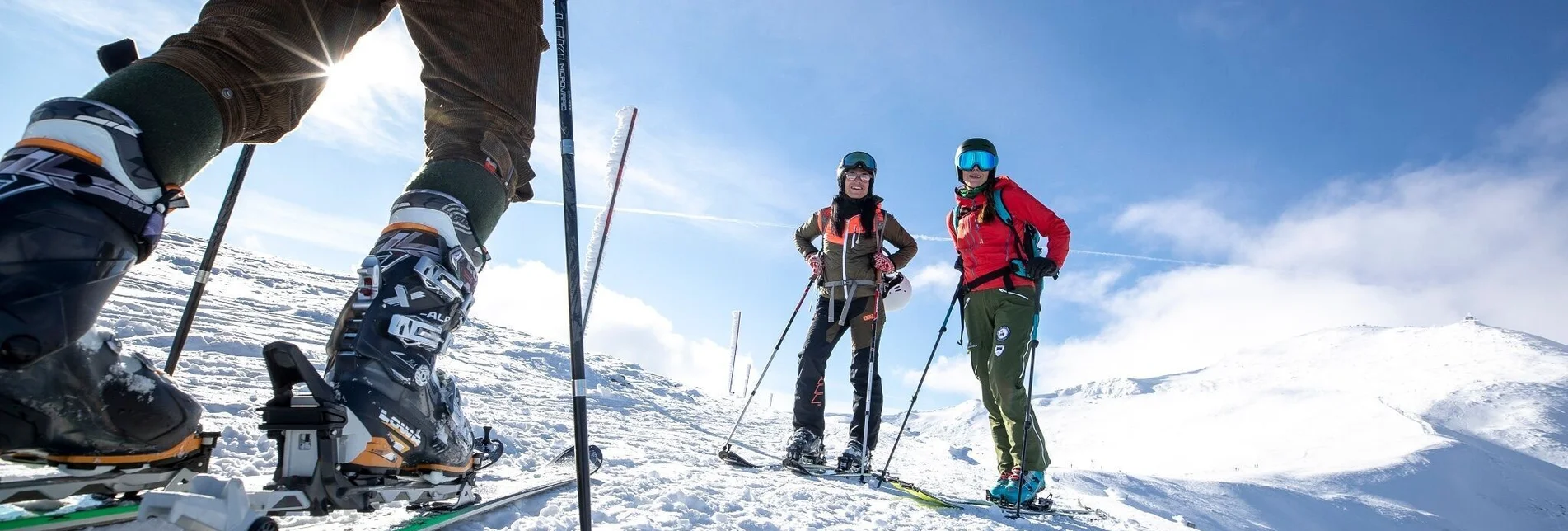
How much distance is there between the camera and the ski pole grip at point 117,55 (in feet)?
3.67

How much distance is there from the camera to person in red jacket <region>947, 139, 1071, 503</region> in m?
Result: 4.23

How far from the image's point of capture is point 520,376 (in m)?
5.87

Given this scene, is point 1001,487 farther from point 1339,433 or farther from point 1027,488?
point 1339,433

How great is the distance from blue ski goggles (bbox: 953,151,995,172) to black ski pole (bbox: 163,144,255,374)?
162 inches

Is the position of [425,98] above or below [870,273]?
below

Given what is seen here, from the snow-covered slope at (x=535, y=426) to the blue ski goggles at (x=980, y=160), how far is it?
245 centimetres

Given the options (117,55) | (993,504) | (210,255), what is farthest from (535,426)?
(117,55)

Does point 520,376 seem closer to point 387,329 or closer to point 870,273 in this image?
point 870,273

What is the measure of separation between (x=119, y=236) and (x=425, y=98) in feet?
2.27

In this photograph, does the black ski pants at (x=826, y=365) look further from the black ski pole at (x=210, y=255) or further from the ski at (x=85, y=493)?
the ski at (x=85, y=493)

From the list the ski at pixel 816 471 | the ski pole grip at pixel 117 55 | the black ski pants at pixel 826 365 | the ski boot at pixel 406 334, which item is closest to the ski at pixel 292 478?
the ski boot at pixel 406 334

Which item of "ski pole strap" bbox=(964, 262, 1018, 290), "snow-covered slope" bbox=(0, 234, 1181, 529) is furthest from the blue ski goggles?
"snow-covered slope" bbox=(0, 234, 1181, 529)

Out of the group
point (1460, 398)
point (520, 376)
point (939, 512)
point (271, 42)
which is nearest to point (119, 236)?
point (271, 42)

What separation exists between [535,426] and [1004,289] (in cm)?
306
